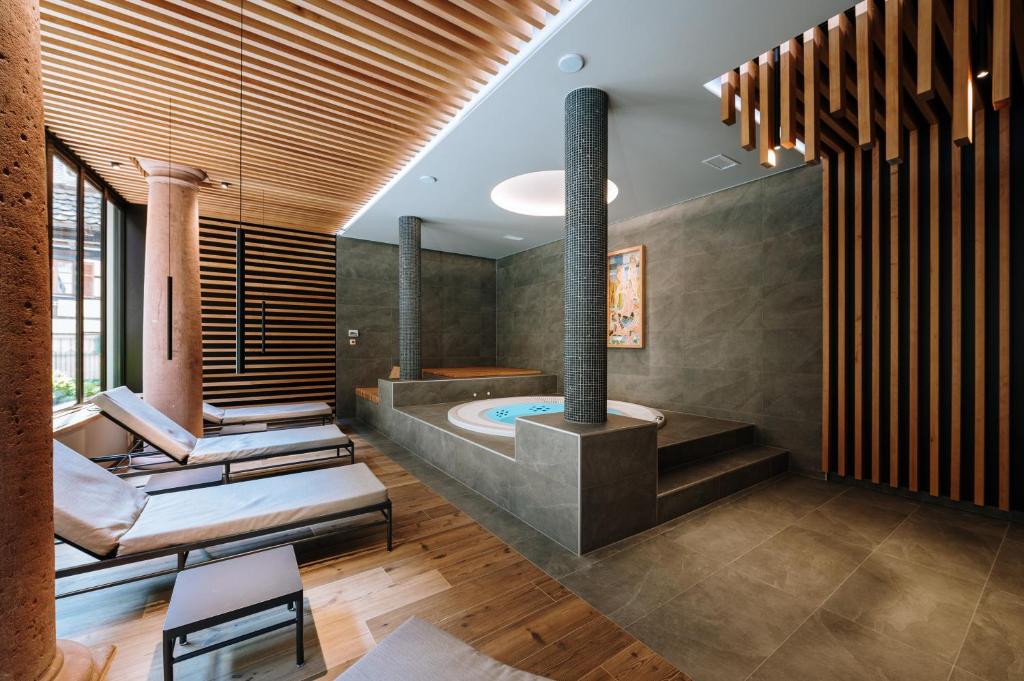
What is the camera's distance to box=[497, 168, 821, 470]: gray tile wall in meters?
4.32

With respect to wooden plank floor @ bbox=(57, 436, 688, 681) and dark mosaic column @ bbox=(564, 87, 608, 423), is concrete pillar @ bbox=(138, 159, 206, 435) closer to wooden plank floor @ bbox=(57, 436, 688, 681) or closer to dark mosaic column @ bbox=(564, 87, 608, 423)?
wooden plank floor @ bbox=(57, 436, 688, 681)

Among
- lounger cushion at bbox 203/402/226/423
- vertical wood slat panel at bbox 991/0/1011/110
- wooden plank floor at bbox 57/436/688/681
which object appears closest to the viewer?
wooden plank floor at bbox 57/436/688/681

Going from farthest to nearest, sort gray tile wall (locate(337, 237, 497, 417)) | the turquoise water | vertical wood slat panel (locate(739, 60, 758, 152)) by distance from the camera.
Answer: gray tile wall (locate(337, 237, 497, 417))
the turquoise water
vertical wood slat panel (locate(739, 60, 758, 152))

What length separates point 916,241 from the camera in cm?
350

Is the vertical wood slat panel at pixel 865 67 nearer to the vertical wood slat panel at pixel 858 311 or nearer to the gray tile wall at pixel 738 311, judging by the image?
the vertical wood slat panel at pixel 858 311

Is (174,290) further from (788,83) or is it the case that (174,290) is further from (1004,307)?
(1004,307)

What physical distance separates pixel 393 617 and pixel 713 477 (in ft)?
8.87

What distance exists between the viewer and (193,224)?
16.7ft

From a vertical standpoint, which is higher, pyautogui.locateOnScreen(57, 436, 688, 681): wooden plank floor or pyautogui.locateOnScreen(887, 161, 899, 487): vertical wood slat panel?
pyautogui.locateOnScreen(887, 161, 899, 487): vertical wood slat panel

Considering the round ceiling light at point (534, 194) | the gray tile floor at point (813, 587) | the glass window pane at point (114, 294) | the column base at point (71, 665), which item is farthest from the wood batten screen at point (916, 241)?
the glass window pane at point (114, 294)

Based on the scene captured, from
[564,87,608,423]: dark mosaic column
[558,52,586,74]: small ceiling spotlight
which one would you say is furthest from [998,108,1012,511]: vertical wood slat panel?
[558,52,586,74]: small ceiling spotlight

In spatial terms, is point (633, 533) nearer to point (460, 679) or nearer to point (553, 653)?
point (553, 653)

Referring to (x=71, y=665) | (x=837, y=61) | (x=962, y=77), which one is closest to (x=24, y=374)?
(x=71, y=665)

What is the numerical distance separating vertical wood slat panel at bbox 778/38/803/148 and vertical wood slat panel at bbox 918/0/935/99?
0.57 metres
